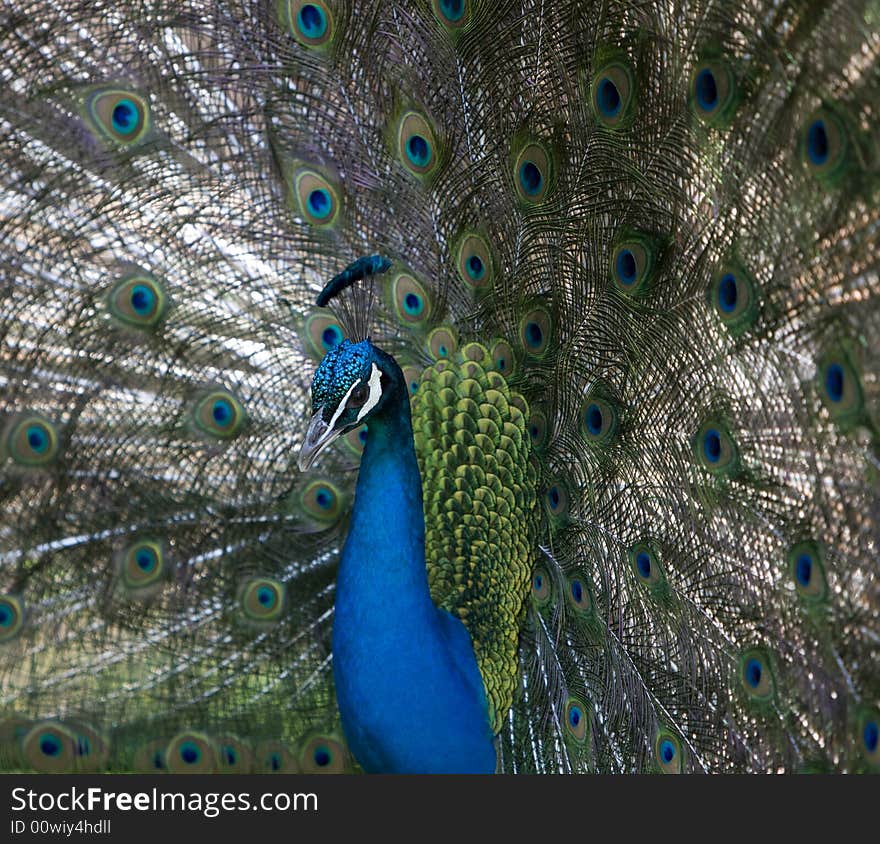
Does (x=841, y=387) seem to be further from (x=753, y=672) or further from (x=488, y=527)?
(x=488, y=527)

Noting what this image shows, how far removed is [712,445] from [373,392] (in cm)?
61

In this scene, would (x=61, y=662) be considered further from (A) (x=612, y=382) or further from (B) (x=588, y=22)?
(B) (x=588, y=22)

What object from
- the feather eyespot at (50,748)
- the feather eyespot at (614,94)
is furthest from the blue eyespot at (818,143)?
the feather eyespot at (50,748)

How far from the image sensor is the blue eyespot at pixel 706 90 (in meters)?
1.44

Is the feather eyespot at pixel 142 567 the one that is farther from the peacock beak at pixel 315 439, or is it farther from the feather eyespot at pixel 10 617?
the peacock beak at pixel 315 439

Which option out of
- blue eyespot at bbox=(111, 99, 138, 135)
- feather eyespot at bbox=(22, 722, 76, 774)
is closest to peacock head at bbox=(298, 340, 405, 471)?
blue eyespot at bbox=(111, 99, 138, 135)

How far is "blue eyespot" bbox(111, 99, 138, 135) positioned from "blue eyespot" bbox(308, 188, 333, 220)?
0.41m

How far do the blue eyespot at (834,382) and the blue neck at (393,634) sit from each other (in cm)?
83

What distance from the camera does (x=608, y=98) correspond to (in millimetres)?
1709

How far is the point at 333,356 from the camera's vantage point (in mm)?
1785

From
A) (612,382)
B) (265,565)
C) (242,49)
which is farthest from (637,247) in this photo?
(265,565)

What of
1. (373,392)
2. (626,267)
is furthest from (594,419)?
(373,392)

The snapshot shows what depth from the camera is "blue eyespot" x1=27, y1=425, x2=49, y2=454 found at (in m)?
2.31

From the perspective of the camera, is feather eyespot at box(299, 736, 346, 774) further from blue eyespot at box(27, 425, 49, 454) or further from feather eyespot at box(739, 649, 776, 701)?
feather eyespot at box(739, 649, 776, 701)
